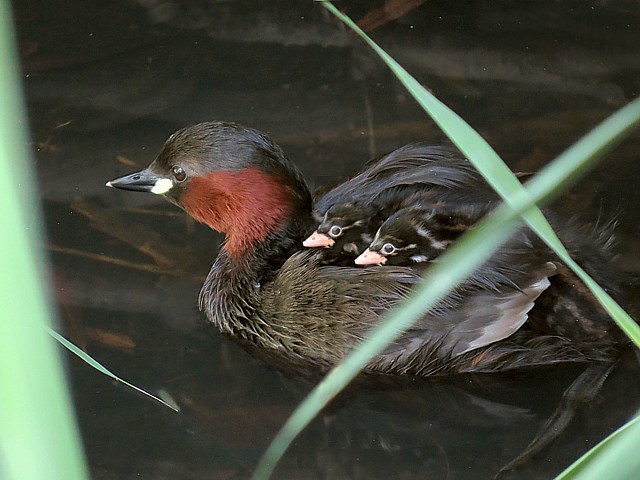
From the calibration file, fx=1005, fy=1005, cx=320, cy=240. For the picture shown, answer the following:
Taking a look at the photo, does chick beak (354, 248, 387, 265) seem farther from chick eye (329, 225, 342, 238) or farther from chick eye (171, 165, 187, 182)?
chick eye (171, 165, 187, 182)

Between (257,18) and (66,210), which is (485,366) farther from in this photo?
(257,18)

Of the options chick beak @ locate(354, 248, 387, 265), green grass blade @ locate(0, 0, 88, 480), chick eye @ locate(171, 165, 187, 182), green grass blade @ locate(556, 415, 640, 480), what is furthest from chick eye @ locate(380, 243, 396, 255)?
green grass blade @ locate(0, 0, 88, 480)

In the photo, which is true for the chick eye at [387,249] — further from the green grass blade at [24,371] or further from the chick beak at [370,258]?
the green grass blade at [24,371]

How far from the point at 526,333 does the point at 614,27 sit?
176 cm

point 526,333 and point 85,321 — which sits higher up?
point 526,333

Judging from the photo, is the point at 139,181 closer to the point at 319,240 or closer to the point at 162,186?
the point at 162,186

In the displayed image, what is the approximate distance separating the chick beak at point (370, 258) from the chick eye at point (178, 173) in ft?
2.03

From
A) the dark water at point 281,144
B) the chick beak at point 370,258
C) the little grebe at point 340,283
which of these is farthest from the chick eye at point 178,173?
the chick beak at point 370,258

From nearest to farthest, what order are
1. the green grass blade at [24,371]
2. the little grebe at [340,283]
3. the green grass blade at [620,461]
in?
1. the green grass blade at [24,371]
2. the green grass blade at [620,461]
3. the little grebe at [340,283]

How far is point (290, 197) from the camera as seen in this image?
305 cm

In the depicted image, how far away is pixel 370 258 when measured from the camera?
286 cm

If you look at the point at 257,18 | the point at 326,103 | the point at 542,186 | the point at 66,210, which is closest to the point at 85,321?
the point at 66,210

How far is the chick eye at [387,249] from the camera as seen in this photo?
9.31 feet

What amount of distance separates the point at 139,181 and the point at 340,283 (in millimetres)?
741
